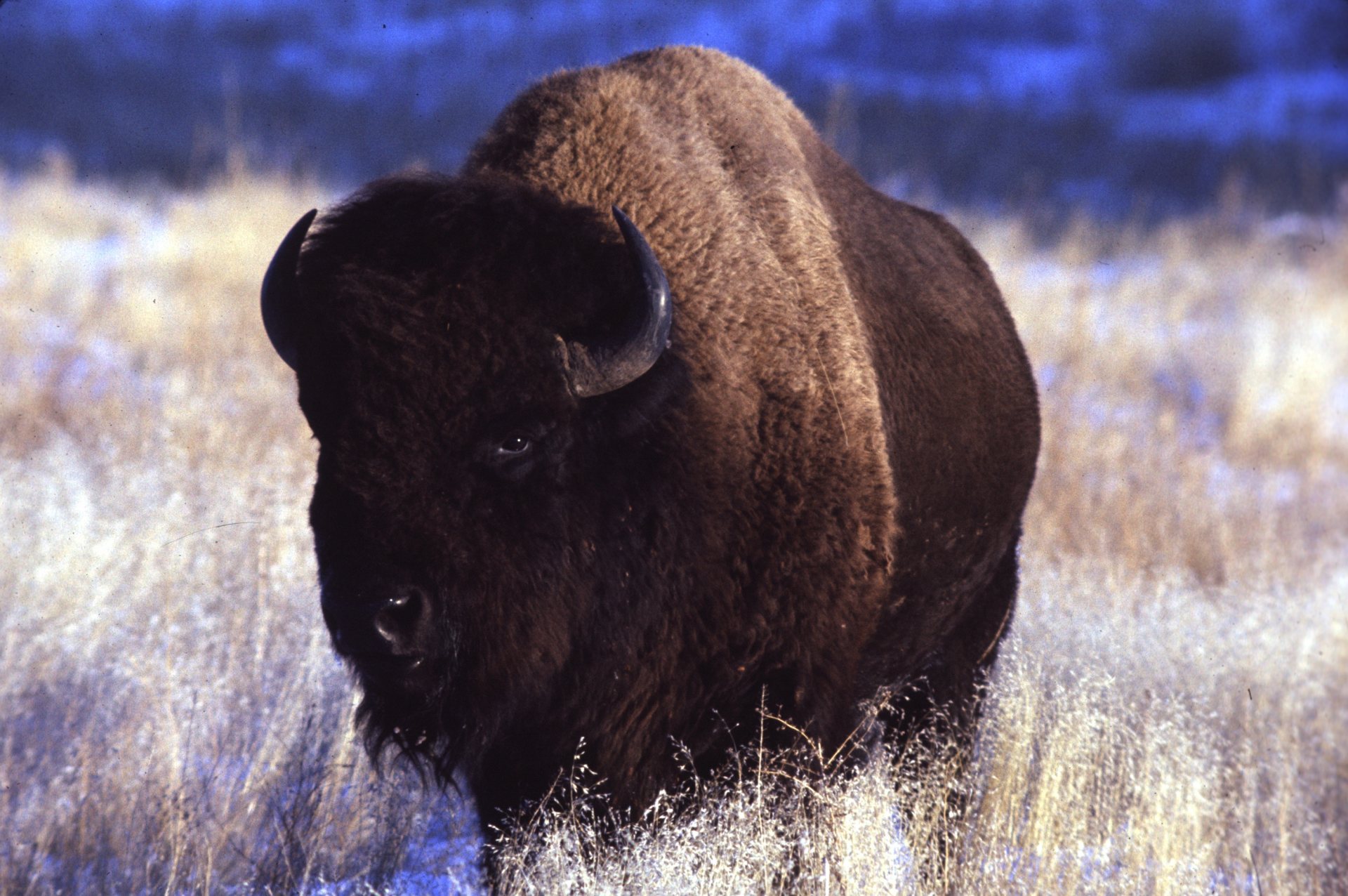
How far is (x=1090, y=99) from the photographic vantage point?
20.9m

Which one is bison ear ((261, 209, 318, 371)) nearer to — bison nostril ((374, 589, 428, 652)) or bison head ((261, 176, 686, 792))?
bison head ((261, 176, 686, 792))

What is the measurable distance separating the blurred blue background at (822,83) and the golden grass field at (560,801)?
6500 mm

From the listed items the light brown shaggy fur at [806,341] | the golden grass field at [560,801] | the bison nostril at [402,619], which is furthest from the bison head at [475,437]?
the golden grass field at [560,801]

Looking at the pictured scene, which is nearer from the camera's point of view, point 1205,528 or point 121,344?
point 1205,528

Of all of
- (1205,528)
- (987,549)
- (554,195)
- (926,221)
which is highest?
(554,195)

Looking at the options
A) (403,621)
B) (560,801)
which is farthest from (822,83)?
(403,621)

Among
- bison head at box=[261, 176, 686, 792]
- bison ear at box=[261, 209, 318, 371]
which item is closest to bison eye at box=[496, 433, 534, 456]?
bison head at box=[261, 176, 686, 792]

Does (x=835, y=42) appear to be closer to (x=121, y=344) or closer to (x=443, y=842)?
(x=121, y=344)

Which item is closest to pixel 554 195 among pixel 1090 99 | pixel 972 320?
pixel 972 320

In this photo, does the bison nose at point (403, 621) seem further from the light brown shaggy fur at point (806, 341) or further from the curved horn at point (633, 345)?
the light brown shaggy fur at point (806, 341)

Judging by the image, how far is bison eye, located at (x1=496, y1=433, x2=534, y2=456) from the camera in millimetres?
2471

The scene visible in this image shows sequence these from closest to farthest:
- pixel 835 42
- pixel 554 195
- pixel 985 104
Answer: pixel 554 195 < pixel 985 104 < pixel 835 42

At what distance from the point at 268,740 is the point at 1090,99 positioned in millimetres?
20353

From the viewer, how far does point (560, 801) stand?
9.20 feet
